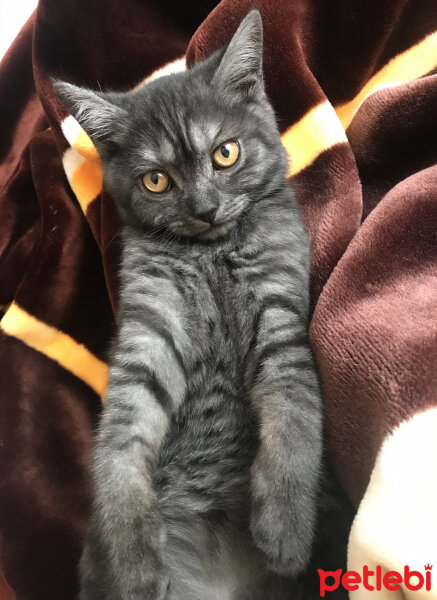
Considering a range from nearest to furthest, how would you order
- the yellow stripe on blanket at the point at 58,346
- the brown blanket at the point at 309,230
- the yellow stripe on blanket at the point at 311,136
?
the brown blanket at the point at 309,230, the yellow stripe on blanket at the point at 311,136, the yellow stripe on blanket at the point at 58,346

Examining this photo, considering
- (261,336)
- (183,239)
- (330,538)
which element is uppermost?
(183,239)

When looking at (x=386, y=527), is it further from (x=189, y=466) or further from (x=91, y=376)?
(x=91, y=376)

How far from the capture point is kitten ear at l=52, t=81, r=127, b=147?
0.99 metres

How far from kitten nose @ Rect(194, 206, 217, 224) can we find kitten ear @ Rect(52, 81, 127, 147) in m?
0.28

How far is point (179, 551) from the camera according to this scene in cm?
82

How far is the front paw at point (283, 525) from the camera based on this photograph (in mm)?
751

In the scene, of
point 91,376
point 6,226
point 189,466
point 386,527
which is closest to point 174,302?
point 189,466

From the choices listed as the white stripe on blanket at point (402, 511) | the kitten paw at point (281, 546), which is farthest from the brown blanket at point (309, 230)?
the kitten paw at point (281, 546)

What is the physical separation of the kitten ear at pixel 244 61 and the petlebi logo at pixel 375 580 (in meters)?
0.87

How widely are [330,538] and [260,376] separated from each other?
28 cm

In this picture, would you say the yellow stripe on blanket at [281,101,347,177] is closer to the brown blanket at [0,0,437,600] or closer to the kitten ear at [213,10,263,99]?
the brown blanket at [0,0,437,600]

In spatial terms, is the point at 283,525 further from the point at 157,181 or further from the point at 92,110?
the point at 92,110

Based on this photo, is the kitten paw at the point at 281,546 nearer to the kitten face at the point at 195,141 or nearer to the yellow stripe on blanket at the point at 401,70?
the kitten face at the point at 195,141

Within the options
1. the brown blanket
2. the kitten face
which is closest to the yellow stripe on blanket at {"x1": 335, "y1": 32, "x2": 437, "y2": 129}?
the brown blanket
